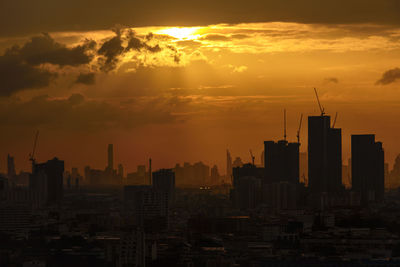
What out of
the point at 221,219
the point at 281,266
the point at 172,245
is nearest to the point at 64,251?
the point at 172,245

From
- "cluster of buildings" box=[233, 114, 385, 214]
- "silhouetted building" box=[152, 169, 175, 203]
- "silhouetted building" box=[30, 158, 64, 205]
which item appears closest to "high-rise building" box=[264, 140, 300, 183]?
"cluster of buildings" box=[233, 114, 385, 214]

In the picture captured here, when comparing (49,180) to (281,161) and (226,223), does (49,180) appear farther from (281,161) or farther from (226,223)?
(226,223)

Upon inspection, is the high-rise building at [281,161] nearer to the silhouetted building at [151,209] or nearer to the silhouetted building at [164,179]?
the silhouetted building at [164,179]

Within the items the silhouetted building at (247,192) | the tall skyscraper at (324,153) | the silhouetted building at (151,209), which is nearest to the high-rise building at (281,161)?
the tall skyscraper at (324,153)

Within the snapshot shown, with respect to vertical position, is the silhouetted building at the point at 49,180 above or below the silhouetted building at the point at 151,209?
above

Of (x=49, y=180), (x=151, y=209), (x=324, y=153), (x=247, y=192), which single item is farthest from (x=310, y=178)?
(x=151, y=209)

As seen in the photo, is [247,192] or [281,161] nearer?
[247,192]
